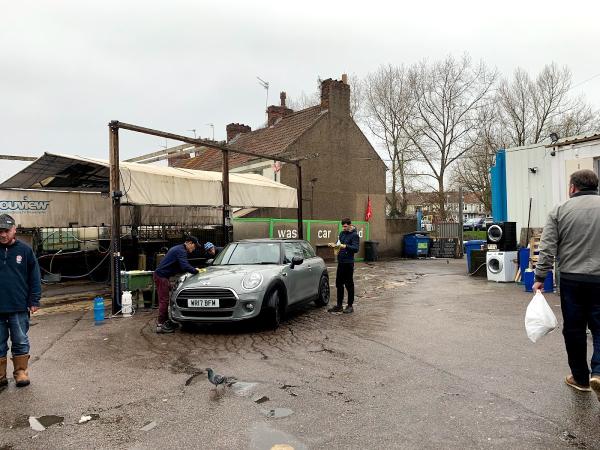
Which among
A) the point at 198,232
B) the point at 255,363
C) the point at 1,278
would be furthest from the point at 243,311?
the point at 198,232

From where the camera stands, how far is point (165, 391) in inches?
180

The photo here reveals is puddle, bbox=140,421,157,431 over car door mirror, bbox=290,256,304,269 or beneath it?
beneath

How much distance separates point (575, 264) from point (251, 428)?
3.12 metres

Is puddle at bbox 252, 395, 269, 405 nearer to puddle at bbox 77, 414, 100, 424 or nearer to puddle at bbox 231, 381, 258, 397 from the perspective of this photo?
puddle at bbox 231, 381, 258, 397

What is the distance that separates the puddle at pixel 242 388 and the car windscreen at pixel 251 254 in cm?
352

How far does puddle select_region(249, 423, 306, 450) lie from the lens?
331cm

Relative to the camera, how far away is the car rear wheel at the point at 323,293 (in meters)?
9.52

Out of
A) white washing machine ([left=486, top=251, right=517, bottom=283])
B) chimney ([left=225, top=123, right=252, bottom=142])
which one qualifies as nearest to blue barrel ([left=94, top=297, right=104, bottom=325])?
white washing machine ([left=486, top=251, right=517, bottom=283])

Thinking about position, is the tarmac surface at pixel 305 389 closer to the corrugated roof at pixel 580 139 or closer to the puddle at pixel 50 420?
the puddle at pixel 50 420

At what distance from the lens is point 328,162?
22297mm

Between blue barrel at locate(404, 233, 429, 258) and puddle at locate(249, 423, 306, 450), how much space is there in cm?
2233

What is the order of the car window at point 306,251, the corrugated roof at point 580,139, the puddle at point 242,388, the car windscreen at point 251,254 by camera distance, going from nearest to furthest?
the puddle at point 242,388
the car windscreen at point 251,254
the car window at point 306,251
the corrugated roof at point 580,139

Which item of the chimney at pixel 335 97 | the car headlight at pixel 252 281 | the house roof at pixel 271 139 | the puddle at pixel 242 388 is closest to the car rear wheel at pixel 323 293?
the car headlight at pixel 252 281

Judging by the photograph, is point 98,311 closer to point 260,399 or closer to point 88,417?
point 88,417
